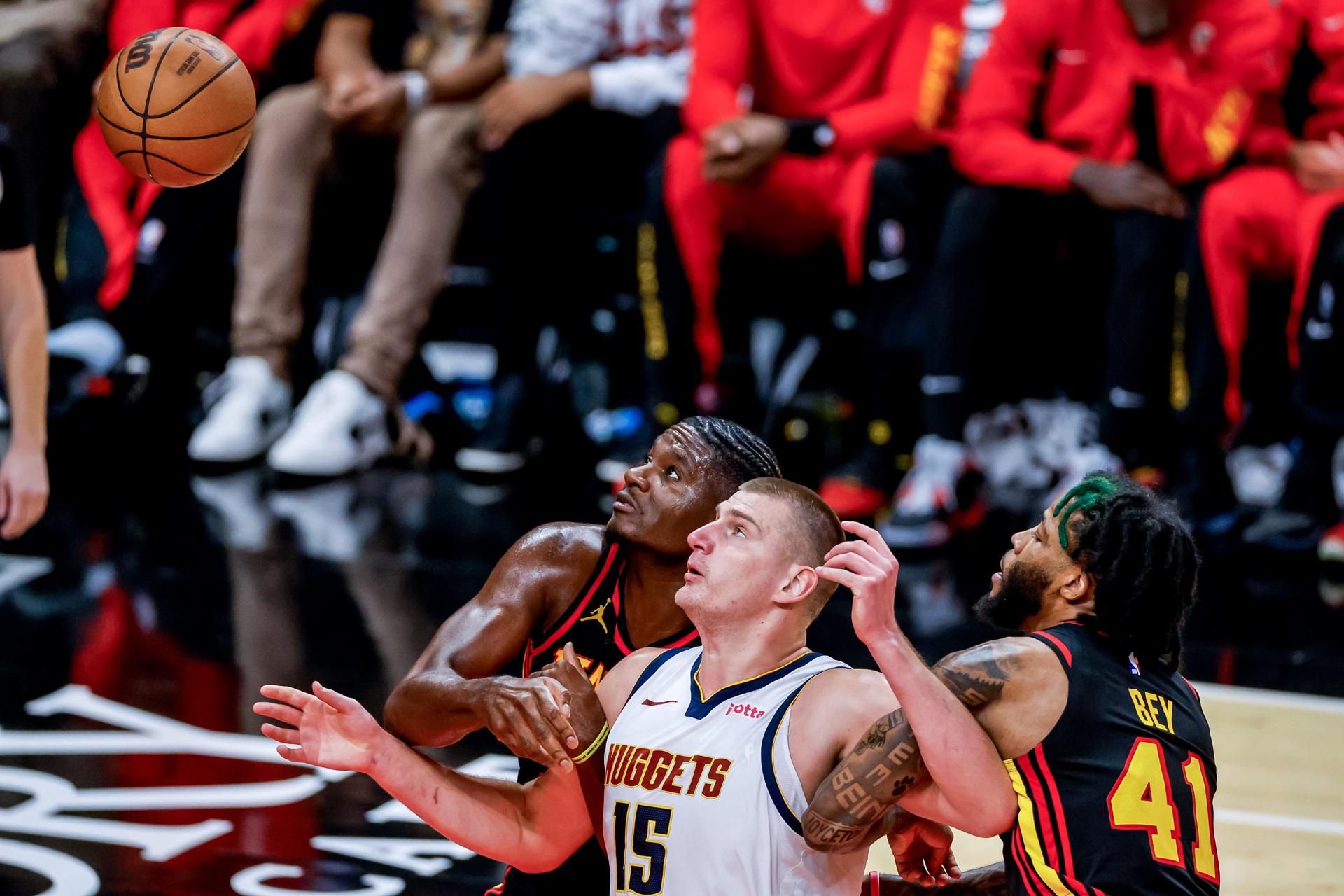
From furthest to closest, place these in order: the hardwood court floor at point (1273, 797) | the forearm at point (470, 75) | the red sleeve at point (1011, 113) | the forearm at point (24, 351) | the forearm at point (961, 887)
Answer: the forearm at point (470, 75), the red sleeve at point (1011, 113), the forearm at point (24, 351), the hardwood court floor at point (1273, 797), the forearm at point (961, 887)

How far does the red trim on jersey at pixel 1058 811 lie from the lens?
246 cm

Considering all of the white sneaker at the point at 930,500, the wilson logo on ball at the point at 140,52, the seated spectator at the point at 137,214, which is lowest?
the white sneaker at the point at 930,500

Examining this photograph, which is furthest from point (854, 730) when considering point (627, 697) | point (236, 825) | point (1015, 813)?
point (236, 825)

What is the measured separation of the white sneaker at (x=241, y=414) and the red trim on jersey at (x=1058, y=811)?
5.26 meters

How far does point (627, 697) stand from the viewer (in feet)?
9.18

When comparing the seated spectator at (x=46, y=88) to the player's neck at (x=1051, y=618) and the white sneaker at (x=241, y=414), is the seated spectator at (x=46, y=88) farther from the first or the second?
the player's neck at (x=1051, y=618)

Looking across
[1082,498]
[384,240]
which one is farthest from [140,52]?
[384,240]

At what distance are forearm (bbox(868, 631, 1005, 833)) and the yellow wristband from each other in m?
0.53

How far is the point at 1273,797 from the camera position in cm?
409

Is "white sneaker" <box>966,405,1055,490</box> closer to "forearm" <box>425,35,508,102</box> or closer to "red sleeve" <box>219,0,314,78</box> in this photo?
"forearm" <box>425,35,508,102</box>

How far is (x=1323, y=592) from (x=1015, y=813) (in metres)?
3.52

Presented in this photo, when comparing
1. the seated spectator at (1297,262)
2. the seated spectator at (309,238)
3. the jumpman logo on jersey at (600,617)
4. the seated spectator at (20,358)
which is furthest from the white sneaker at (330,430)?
the jumpman logo on jersey at (600,617)

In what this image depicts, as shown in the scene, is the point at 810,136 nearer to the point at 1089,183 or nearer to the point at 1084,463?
the point at 1089,183

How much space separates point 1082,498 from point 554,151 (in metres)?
4.83
